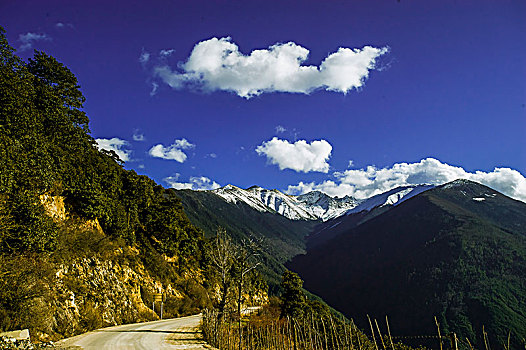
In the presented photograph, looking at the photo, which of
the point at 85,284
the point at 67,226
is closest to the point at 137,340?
the point at 85,284

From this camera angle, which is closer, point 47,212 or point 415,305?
point 47,212

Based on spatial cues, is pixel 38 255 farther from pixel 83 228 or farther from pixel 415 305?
pixel 415 305

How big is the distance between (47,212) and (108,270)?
23.9 feet

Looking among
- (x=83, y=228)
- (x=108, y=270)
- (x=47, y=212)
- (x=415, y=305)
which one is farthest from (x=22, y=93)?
(x=415, y=305)

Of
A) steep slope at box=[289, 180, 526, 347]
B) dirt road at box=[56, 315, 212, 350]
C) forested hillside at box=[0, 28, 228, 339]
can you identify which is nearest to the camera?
dirt road at box=[56, 315, 212, 350]

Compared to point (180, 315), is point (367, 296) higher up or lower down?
lower down

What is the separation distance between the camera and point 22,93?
26.2 meters

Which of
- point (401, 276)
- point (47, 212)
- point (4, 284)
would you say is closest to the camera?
point (4, 284)

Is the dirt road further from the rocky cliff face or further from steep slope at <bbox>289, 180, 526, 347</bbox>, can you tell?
steep slope at <bbox>289, 180, 526, 347</bbox>

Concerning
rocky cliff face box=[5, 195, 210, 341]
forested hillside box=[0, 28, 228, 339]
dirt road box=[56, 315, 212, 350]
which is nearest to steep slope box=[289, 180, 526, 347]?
rocky cliff face box=[5, 195, 210, 341]

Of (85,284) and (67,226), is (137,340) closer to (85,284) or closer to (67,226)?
(85,284)

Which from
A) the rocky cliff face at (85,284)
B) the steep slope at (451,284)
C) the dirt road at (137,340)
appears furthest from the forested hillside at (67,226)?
the steep slope at (451,284)

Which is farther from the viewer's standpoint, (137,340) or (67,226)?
(67,226)

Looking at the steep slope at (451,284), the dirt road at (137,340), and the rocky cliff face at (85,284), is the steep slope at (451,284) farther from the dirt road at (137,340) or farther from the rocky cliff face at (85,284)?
the dirt road at (137,340)
